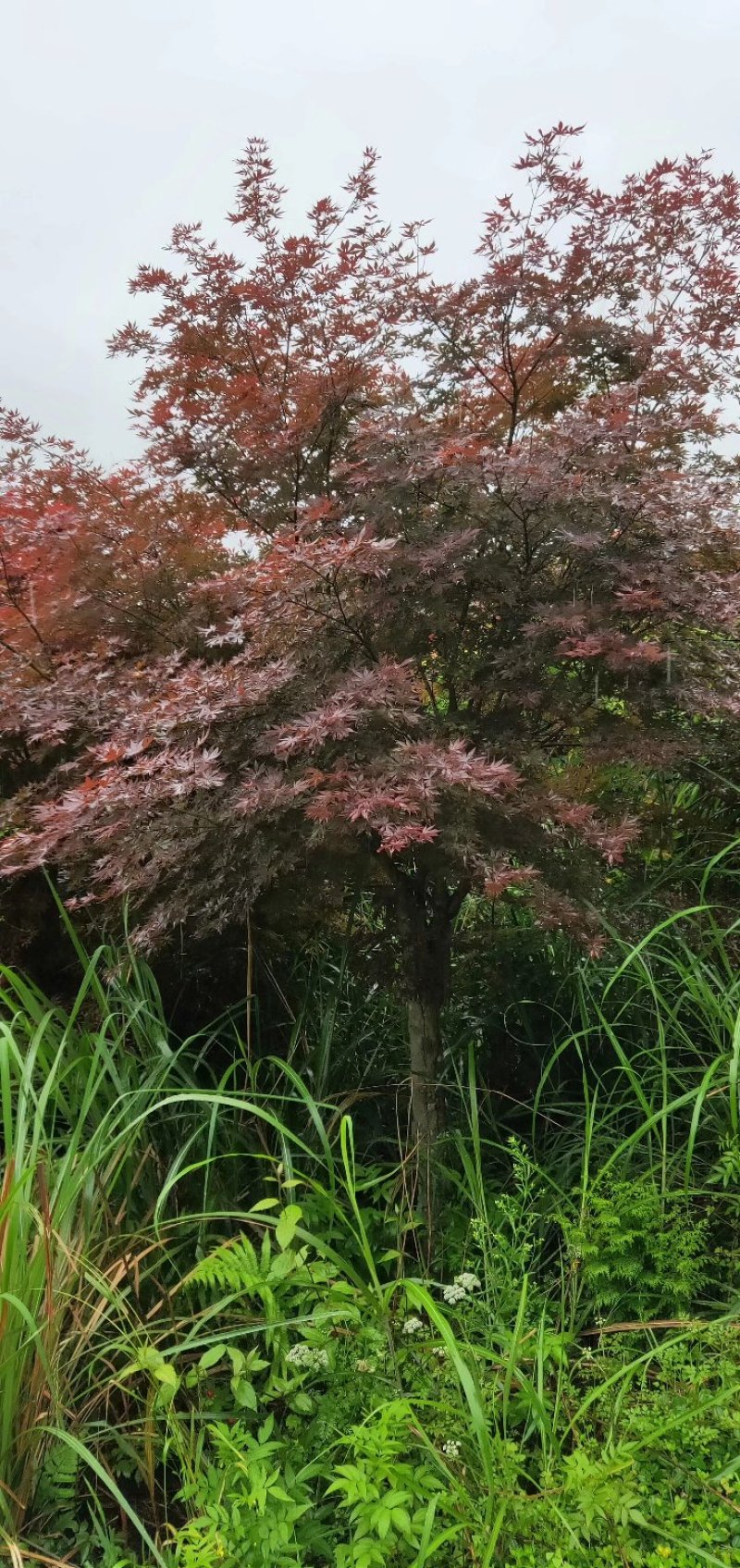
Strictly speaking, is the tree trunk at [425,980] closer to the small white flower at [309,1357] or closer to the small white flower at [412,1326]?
the small white flower at [412,1326]

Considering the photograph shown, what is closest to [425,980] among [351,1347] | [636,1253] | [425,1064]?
[425,1064]

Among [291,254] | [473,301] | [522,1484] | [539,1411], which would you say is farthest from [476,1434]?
[291,254]

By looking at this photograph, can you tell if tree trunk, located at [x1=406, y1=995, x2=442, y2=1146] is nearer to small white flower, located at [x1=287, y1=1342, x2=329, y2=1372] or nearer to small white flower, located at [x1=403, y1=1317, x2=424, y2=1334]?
small white flower, located at [x1=403, y1=1317, x2=424, y2=1334]

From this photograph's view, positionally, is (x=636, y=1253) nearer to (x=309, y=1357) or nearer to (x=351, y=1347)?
(x=351, y=1347)

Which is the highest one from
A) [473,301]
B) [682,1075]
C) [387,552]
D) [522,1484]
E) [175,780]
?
[473,301]

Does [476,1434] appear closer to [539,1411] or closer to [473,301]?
[539,1411]

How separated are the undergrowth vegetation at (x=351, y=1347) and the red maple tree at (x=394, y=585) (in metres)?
0.43

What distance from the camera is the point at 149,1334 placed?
201 centimetres

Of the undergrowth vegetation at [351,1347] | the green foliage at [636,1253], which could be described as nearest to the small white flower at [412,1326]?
the undergrowth vegetation at [351,1347]

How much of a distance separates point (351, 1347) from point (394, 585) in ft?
5.07

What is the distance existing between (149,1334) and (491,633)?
5.77 feet

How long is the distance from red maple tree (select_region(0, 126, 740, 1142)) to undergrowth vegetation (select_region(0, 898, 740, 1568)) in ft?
1.42

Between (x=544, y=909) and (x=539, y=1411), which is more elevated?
(x=544, y=909)

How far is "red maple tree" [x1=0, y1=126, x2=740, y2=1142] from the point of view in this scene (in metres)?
2.08
